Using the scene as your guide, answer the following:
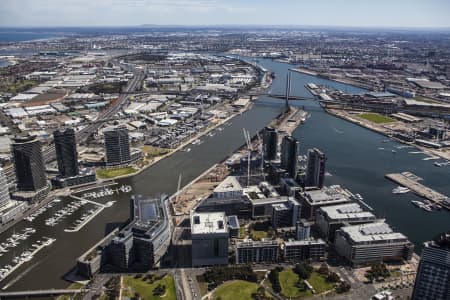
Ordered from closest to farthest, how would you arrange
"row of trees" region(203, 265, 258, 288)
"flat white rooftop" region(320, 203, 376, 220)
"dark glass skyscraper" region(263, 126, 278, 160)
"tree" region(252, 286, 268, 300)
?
"tree" region(252, 286, 268, 300) < "row of trees" region(203, 265, 258, 288) < "flat white rooftop" region(320, 203, 376, 220) < "dark glass skyscraper" region(263, 126, 278, 160)

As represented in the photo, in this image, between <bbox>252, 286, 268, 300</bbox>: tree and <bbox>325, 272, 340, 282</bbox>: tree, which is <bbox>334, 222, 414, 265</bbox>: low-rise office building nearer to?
<bbox>325, 272, 340, 282</bbox>: tree

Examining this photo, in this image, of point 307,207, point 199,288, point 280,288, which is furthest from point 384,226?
point 199,288

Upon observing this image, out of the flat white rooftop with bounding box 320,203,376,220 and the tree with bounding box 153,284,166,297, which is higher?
the flat white rooftop with bounding box 320,203,376,220

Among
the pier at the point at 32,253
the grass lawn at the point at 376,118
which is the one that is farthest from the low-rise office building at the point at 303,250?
the grass lawn at the point at 376,118

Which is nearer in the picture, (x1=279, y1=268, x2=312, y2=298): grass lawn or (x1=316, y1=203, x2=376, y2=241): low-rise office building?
(x1=279, y1=268, x2=312, y2=298): grass lawn

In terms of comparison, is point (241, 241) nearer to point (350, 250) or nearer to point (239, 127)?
point (350, 250)

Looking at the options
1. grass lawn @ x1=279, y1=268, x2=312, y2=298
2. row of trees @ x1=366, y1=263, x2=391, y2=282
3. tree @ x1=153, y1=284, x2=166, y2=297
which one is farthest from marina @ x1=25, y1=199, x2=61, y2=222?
row of trees @ x1=366, y1=263, x2=391, y2=282

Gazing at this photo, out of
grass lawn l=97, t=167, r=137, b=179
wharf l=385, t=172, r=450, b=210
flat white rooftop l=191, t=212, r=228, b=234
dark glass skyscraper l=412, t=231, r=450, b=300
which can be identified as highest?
dark glass skyscraper l=412, t=231, r=450, b=300
